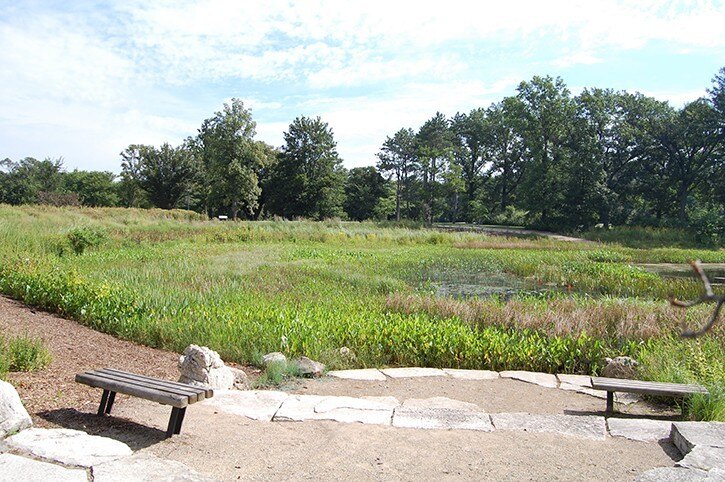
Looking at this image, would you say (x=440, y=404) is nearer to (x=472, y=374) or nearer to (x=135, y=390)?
(x=472, y=374)

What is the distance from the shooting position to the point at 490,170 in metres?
67.8

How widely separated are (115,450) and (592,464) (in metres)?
3.51

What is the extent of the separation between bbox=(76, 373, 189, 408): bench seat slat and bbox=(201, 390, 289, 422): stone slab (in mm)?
1045

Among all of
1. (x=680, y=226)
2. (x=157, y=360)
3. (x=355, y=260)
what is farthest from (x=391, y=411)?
(x=680, y=226)

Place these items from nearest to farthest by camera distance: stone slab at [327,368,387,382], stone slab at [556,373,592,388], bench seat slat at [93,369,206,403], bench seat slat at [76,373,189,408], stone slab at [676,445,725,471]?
1. stone slab at [676,445,725,471]
2. bench seat slat at [76,373,189,408]
3. bench seat slat at [93,369,206,403]
4. stone slab at [556,373,592,388]
5. stone slab at [327,368,387,382]

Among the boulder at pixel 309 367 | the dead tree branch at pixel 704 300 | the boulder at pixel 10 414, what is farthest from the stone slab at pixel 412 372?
the dead tree branch at pixel 704 300

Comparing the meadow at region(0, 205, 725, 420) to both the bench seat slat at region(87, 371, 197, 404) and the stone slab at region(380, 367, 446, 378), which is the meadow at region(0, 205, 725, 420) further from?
the bench seat slat at region(87, 371, 197, 404)

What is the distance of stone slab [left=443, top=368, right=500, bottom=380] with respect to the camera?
7.00 metres

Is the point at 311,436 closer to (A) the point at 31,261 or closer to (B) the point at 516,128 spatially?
A: (A) the point at 31,261

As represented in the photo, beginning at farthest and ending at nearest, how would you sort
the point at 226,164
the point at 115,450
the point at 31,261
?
the point at 226,164 → the point at 31,261 → the point at 115,450

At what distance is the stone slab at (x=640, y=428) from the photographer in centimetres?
479

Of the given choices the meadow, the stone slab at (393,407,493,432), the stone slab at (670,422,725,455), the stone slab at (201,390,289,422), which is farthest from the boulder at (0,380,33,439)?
the stone slab at (670,422,725,455)

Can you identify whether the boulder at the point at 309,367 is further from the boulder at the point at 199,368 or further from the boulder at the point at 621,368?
the boulder at the point at 621,368

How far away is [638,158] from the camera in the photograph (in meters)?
46.4
